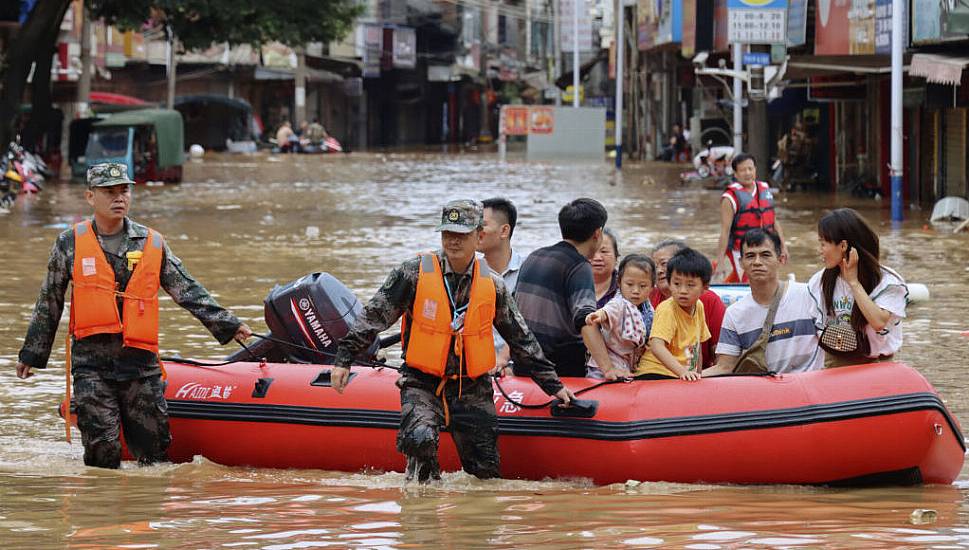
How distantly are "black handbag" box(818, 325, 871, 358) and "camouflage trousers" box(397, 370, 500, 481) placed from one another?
1492 millimetres

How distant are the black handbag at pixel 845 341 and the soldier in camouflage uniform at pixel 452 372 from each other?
1.17m

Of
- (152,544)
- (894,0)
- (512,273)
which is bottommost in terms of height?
(152,544)

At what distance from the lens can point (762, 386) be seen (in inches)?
289

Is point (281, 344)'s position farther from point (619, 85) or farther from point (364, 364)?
point (619, 85)

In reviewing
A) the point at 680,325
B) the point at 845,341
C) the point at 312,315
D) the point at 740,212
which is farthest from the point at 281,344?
the point at 740,212

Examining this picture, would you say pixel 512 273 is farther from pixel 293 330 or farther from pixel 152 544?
pixel 152 544

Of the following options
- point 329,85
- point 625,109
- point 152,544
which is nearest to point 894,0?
point 152,544

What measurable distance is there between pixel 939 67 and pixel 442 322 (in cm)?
1611

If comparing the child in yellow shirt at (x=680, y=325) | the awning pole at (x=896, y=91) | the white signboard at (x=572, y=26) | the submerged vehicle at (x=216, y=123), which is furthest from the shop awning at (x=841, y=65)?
the white signboard at (x=572, y=26)

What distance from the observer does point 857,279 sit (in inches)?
283

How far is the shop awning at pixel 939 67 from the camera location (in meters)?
21.2

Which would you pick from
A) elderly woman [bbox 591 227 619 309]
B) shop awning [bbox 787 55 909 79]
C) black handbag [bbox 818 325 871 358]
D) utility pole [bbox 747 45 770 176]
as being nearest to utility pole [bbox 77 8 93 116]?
utility pole [bbox 747 45 770 176]

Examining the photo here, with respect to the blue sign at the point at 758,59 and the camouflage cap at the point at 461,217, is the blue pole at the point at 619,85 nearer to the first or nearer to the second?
the blue sign at the point at 758,59

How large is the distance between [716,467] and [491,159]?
44.9 meters
